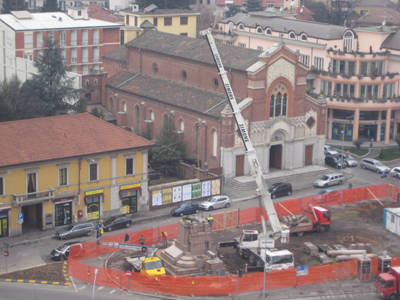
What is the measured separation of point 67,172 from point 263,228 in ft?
60.9

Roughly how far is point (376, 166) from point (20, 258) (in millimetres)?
43568

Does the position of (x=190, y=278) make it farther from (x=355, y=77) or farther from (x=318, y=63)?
(x=318, y=63)

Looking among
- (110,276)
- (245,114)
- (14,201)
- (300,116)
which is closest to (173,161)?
(245,114)

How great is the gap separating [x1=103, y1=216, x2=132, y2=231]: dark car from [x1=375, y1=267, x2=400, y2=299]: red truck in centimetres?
2359

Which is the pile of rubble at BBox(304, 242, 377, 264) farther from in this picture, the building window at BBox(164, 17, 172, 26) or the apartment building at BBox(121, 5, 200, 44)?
the building window at BBox(164, 17, 172, 26)

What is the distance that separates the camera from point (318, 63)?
101 metres

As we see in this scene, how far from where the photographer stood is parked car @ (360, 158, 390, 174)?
84750 millimetres

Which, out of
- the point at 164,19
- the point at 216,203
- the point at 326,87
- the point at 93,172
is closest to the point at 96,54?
the point at 164,19

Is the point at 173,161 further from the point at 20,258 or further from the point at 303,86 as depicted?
the point at 20,258

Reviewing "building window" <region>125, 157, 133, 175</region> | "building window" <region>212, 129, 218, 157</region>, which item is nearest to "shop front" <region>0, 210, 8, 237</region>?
"building window" <region>125, 157, 133, 175</region>

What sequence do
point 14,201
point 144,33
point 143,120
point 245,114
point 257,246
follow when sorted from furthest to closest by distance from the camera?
point 144,33
point 143,120
point 245,114
point 14,201
point 257,246

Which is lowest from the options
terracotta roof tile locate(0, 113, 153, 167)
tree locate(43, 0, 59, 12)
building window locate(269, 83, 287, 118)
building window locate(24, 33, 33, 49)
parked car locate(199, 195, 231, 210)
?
parked car locate(199, 195, 231, 210)

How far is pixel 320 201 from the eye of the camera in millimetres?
73438

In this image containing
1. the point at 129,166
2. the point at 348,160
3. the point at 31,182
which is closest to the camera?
the point at 31,182
